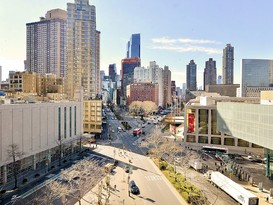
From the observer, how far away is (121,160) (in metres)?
51.8

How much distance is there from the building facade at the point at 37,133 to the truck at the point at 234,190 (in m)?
29.7

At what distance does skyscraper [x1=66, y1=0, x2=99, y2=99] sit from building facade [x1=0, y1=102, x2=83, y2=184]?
56.4 meters

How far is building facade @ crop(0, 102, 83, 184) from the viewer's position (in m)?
36.8

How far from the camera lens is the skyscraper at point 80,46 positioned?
113812 mm

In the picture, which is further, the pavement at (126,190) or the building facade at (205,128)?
the building facade at (205,128)

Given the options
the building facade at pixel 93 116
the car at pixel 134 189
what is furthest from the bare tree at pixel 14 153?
the building facade at pixel 93 116

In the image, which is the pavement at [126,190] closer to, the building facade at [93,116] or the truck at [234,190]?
the truck at [234,190]

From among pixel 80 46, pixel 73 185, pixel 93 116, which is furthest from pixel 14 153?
pixel 80 46

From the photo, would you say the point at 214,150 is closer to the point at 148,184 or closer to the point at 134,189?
the point at 148,184

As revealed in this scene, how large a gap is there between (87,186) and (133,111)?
11372 centimetres

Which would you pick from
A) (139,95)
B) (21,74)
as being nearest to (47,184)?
(21,74)

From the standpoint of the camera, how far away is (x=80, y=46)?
11400 centimetres

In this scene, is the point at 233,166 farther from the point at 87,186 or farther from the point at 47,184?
the point at 47,184

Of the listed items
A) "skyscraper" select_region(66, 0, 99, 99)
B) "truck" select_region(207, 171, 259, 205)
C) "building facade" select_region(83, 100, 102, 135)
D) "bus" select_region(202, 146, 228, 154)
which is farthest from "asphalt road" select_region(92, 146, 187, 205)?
"skyscraper" select_region(66, 0, 99, 99)
